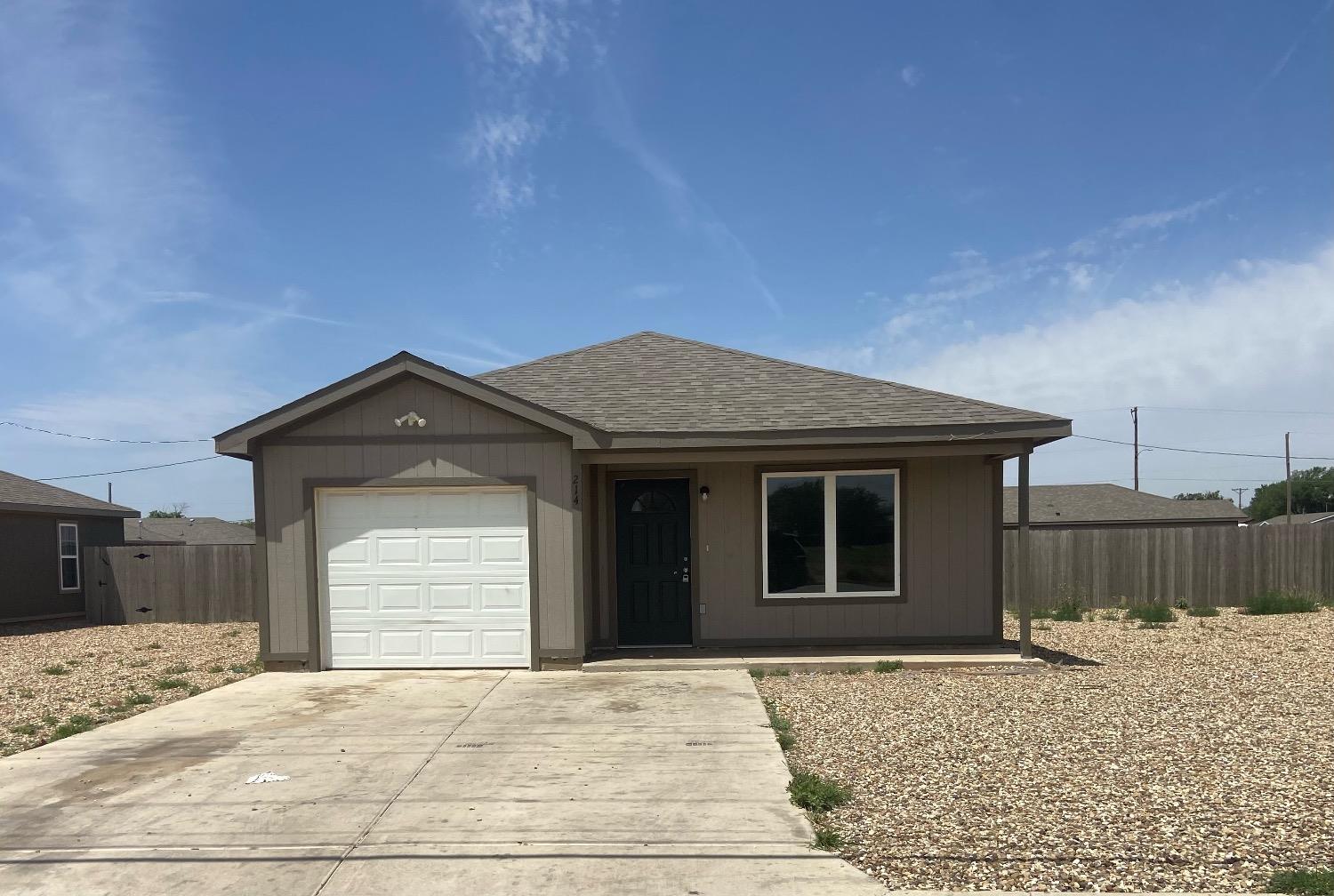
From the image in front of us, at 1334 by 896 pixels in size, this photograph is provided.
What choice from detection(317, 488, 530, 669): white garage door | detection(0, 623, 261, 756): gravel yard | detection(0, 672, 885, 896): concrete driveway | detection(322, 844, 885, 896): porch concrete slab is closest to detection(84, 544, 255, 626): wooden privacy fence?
detection(0, 623, 261, 756): gravel yard

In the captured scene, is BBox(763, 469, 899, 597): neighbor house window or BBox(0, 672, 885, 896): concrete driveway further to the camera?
BBox(763, 469, 899, 597): neighbor house window

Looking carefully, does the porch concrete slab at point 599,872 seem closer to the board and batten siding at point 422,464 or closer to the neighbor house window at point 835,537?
the board and batten siding at point 422,464

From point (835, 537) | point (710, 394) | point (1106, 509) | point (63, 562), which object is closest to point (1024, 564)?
point (835, 537)

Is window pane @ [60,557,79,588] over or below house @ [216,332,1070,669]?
below

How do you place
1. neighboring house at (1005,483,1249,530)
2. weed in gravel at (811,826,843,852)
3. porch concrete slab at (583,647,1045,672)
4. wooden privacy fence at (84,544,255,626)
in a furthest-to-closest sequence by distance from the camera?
1. neighboring house at (1005,483,1249,530)
2. wooden privacy fence at (84,544,255,626)
3. porch concrete slab at (583,647,1045,672)
4. weed in gravel at (811,826,843,852)

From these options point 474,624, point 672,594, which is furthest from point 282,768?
point 672,594

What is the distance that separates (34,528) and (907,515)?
16851mm

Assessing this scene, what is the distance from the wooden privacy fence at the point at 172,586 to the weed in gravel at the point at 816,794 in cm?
1360

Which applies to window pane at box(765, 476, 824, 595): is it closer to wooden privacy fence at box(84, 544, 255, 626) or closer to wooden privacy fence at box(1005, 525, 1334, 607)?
wooden privacy fence at box(1005, 525, 1334, 607)

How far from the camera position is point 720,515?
1000cm

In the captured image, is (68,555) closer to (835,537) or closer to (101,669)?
(101,669)

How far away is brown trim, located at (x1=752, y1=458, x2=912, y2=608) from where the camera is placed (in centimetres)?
990

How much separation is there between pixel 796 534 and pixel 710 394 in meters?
2.08

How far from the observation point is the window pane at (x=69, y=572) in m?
17.1
